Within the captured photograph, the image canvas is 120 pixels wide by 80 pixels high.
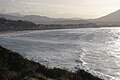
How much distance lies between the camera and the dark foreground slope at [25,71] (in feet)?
55.7

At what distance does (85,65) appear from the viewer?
32875mm

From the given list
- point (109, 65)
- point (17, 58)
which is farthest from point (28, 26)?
point (17, 58)

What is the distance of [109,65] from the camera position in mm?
34625

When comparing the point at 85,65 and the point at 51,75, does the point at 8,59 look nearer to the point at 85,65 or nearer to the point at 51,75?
the point at 51,75

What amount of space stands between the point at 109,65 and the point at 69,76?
16431mm

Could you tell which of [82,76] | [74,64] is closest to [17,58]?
[82,76]

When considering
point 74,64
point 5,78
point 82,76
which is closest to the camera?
point 5,78

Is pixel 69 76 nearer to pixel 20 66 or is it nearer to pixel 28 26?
pixel 20 66

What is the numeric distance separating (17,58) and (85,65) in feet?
44.7

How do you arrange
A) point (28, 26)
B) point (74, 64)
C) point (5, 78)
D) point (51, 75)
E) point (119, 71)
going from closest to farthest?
point (5, 78), point (51, 75), point (119, 71), point (74, 64), point (28, 26)

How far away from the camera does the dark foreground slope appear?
1698cm

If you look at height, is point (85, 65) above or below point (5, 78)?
below

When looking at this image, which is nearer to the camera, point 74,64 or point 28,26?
point 74,64

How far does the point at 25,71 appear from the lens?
715 inches
